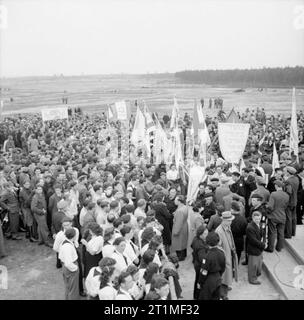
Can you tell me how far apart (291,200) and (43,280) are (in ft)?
18.6

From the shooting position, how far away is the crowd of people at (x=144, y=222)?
6.22 meters

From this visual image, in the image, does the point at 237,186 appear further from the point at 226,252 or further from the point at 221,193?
the point at 226,252

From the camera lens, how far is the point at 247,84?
210 feet

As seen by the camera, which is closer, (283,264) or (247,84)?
(283,264)

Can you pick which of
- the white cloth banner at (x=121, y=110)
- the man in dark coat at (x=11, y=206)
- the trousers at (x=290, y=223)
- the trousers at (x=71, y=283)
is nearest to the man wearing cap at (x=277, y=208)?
the trousers at (x=290, y=223)

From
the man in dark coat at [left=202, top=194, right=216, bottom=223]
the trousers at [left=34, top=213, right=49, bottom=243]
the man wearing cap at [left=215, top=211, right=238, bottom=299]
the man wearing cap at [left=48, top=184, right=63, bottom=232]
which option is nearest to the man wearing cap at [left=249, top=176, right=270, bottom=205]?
the man in dark coat at [left=202, top=194, right=216, bottom=223]

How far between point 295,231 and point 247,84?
57.4m

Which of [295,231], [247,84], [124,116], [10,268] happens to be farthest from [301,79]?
[10,268]

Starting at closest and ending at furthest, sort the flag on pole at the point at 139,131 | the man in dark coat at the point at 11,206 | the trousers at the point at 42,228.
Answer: the trousers at the point at 42,228 → the man in dark coat at the point at 11,206 → the flag on pole at the point at 139,131

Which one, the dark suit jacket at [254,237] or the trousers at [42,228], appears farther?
the trousers at [42,228]

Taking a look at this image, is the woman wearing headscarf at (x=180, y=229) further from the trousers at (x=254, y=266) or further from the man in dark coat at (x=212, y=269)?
the man in dark coat at (x=212, y=269)

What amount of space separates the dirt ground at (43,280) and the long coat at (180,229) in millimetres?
458

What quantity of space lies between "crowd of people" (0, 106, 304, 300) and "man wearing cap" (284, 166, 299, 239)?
0.9 inches
